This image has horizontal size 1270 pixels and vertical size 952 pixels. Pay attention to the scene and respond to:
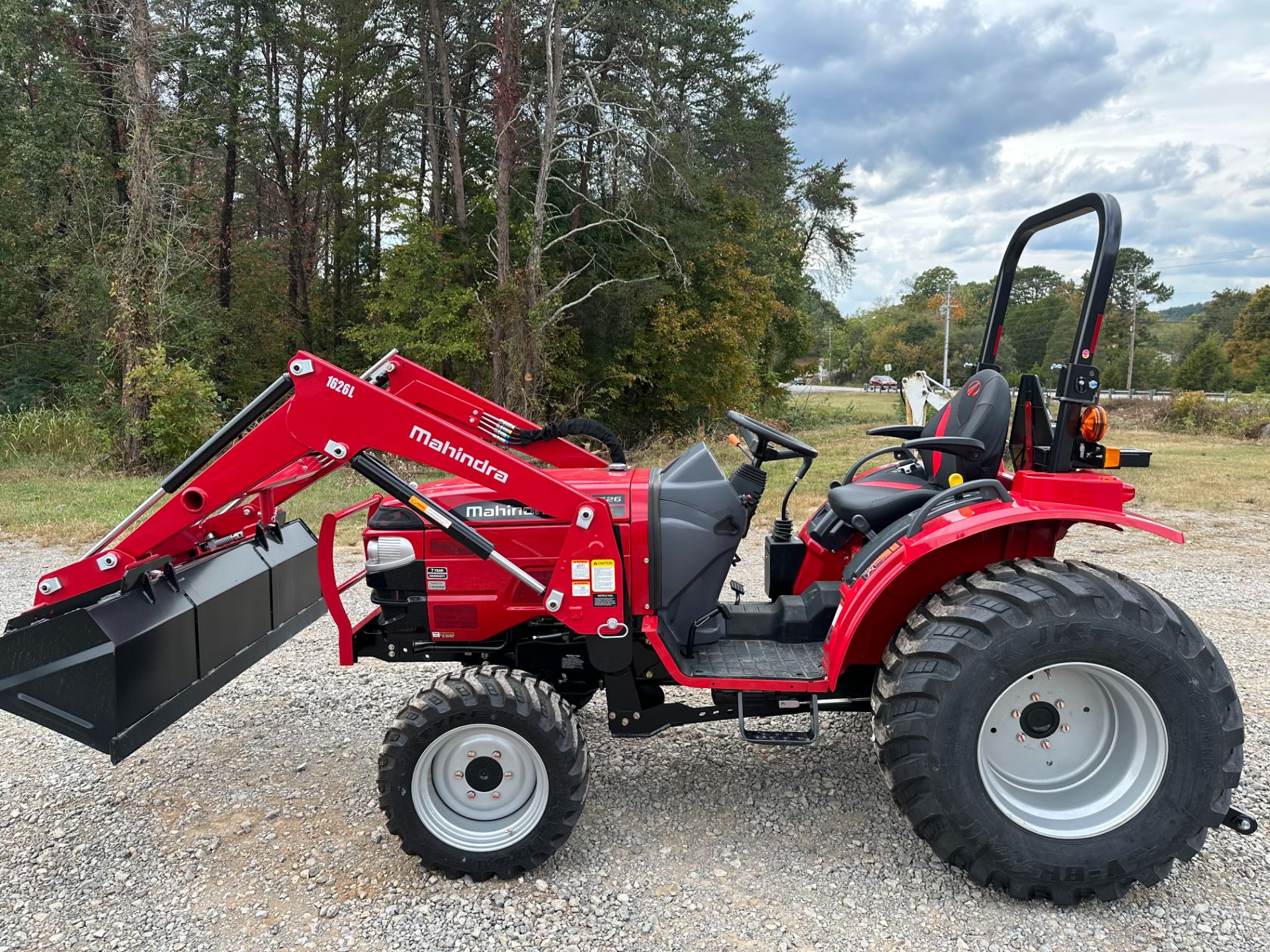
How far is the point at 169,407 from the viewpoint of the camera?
1248cm

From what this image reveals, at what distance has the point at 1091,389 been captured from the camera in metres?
2.70

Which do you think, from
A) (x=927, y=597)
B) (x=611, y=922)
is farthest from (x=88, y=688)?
(x=927, y=597)

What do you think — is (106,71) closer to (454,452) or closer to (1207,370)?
(454,452)

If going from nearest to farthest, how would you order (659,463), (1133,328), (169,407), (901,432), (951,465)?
(951,465)
(901,432)
(169,407)
(659,463)
(1133,328)

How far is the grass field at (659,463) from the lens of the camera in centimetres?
840

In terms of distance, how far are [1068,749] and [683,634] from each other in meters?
1.29

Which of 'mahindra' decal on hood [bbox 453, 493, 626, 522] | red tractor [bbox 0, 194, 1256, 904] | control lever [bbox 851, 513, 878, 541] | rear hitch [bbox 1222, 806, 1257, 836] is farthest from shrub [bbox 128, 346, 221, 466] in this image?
rear hitch [bbox 1222, 806, 1257, 836]

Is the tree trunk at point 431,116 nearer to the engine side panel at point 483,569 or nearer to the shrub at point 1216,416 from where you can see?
the engine side panel at point 483,569

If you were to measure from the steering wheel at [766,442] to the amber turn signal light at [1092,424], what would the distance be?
0.87 meters

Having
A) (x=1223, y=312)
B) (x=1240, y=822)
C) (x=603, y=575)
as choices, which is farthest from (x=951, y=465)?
(x=1223, y=312)

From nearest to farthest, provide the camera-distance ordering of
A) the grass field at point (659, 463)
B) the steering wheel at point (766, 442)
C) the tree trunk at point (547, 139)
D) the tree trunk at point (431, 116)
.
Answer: the steering wheel at point (766, 442), the grass field at point (659, 463), the tree trunk at point (547, 139), the tree trunk at point (431, 116)

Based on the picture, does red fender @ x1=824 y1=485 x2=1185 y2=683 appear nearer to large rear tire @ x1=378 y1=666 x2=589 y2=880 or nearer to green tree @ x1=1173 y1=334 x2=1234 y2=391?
large rear tire @ x1=378 y1=666 x2=589 y2=880

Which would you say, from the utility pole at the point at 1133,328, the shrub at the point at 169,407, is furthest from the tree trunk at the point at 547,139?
the utility pole at the point at 1133,328

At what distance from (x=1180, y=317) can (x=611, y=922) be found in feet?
253
